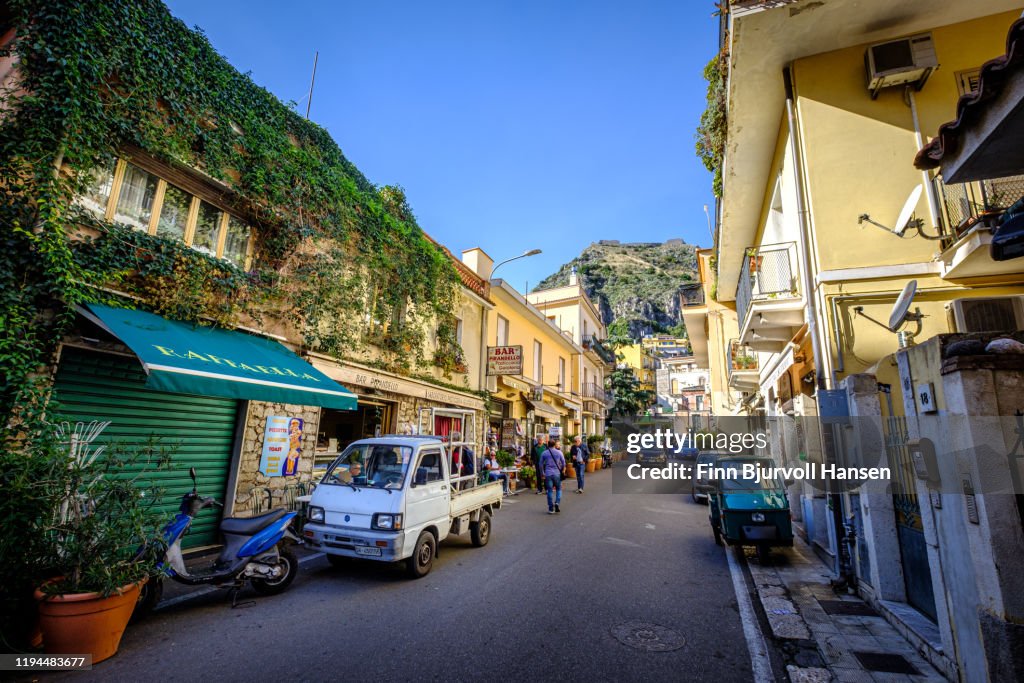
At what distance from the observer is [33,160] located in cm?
575

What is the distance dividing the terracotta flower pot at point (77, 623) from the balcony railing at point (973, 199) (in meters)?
11.8

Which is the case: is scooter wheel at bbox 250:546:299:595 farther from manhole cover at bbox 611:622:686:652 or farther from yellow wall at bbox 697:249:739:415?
yellow wall at bbox 697:249:739:415

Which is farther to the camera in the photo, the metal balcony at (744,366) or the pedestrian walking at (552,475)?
the metal balcony at (744,366)

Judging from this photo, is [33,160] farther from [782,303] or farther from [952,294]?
[952,294]

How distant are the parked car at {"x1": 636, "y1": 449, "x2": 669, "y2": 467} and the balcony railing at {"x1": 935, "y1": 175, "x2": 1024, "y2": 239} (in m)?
19.3

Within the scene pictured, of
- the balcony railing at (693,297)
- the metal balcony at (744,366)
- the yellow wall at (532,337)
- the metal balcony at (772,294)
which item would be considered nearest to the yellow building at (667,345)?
the balcony railing at (693,297)

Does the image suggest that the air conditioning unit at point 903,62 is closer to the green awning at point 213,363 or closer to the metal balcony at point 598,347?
the green awning at point 213,363

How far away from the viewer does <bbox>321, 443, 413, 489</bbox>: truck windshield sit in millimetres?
6637

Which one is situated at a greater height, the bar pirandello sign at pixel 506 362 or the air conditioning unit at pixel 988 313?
the bar pirandello sign at pixel 506 362

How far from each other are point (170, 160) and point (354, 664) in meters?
7.72

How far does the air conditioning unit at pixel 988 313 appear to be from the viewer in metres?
7.80

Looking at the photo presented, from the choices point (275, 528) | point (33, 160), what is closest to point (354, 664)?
point (275, 528)

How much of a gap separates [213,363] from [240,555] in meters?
2.63

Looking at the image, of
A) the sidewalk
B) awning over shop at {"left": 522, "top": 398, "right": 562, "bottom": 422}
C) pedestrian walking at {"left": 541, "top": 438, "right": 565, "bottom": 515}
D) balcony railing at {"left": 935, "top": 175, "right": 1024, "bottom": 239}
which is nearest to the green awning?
pedestrian walking at {"left": 541, "top": 438, "right": 565, "bottom": 515}
